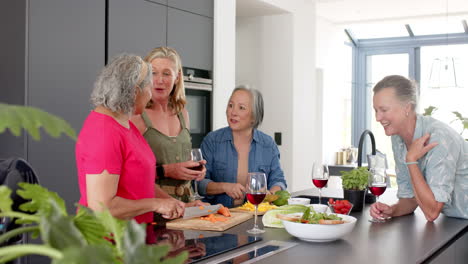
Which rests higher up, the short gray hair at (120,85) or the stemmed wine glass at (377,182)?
the short gray hair at (120,85)

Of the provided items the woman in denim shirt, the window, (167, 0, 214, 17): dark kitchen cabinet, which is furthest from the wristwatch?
the window

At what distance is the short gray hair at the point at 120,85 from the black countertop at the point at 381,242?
635 mm

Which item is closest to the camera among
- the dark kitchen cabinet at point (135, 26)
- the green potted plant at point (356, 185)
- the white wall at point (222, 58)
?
the green potted plant at point (356, 185)

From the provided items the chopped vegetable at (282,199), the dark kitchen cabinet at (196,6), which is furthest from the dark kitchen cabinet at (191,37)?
the chopped vegetable at (282,199)

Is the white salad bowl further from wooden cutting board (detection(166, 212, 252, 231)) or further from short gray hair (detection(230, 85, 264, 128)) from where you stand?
short gray hair (detection(230, 85, 264, 128))

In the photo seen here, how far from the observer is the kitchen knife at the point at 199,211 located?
200 centimetres

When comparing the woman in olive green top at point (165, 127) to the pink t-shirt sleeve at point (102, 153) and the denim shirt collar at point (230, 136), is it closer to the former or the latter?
the denim shirt collar at point (230, 136)

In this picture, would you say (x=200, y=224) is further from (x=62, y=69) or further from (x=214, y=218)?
(x=62, y=69)

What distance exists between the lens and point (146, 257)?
1.03 ft

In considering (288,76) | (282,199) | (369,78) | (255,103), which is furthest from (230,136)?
(369,78)

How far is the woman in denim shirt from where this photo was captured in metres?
2.90

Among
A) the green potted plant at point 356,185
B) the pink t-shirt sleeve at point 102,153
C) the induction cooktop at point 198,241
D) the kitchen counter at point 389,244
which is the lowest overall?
the kitchen counter at point 389,244

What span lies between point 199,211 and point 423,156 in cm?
113

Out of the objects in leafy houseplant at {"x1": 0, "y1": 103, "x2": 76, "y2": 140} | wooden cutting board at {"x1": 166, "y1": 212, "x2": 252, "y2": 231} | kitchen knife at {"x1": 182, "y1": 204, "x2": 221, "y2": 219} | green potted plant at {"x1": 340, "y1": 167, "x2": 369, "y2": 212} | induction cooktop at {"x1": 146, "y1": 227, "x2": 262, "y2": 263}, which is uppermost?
leafy houseplant at {"x1": 0, "y1": 103, "x2": 76, "y2": 140}
